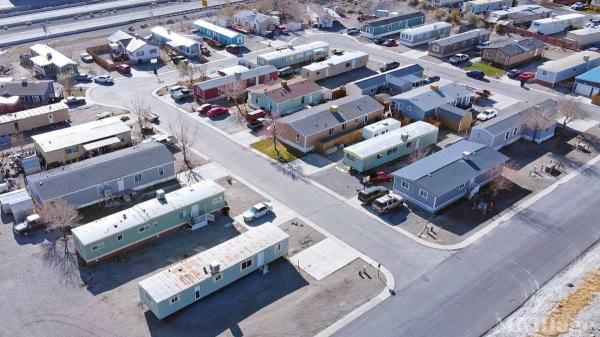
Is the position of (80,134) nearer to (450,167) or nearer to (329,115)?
(329,115)

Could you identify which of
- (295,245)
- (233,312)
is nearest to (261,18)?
(295,245)

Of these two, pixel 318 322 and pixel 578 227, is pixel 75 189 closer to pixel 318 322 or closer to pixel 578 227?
pixel 318 322

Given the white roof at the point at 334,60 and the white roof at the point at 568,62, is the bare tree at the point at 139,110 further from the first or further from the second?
the white roof at the point at 568,62

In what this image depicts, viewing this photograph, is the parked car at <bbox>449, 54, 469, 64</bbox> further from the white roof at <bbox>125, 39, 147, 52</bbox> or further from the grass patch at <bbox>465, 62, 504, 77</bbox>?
the white roof at <bbox>125, 39, 147, 52</bbox>

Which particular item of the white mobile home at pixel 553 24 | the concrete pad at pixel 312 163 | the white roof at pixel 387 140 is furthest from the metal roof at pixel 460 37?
the concrete pad at pixel 312 163

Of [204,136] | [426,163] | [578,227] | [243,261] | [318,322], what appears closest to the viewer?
[318,322]

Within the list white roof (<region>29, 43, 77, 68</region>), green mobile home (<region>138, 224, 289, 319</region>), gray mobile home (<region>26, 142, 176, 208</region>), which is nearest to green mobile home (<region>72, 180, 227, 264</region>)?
green mobile home (<region>138, 224, 289, 319</region>)
